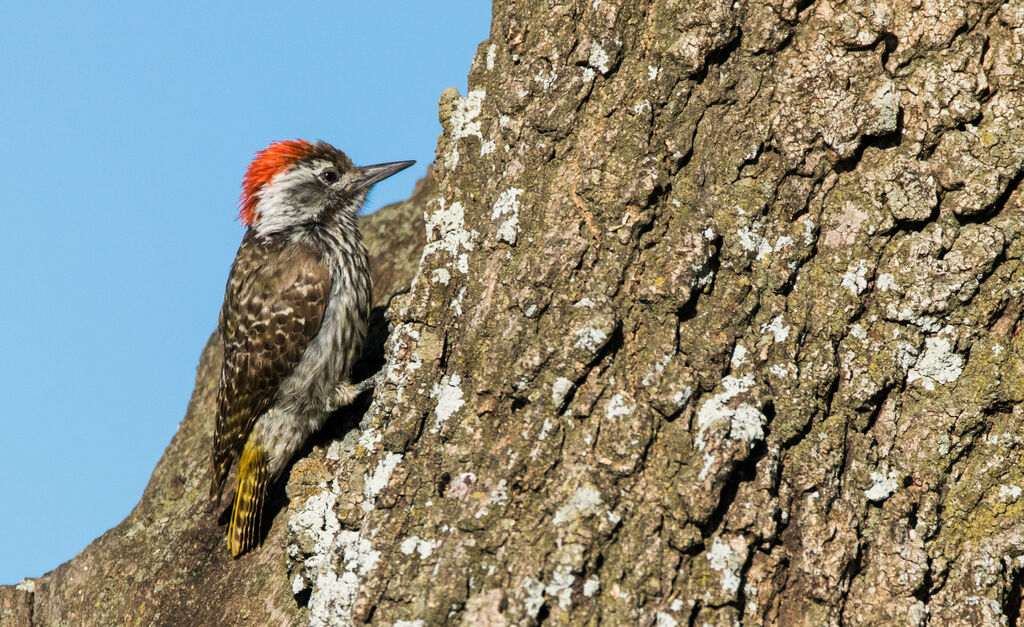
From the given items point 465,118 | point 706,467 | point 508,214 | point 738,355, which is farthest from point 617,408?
point 465,118

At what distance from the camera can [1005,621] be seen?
109 inches

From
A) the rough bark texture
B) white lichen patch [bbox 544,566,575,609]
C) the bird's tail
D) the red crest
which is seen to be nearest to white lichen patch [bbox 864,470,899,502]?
the rough bark texture

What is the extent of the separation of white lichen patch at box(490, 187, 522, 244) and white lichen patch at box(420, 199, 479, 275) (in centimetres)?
14

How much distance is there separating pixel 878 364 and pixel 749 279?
50cm

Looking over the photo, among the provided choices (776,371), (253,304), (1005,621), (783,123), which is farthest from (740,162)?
(253,304)

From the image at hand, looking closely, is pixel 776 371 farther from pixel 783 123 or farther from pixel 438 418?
pixel 438 418

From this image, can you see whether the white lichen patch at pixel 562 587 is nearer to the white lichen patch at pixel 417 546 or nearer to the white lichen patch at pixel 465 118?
the white lichen patch at pixel 417 546

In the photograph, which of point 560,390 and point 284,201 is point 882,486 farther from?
point 284,201

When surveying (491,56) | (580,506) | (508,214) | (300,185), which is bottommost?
(580,506)

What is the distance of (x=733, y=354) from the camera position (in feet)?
9.52

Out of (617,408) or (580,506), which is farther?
(617,408)

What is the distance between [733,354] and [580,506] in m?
0.72

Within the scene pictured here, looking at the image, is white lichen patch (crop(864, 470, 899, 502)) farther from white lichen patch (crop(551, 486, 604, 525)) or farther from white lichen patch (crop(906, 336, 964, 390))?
white lichen patch (crop(551, 486, 604, 525))

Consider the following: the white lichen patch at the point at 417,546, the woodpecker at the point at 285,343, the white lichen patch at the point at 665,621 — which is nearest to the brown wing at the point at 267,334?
the woodpecker at the point at 285,343
